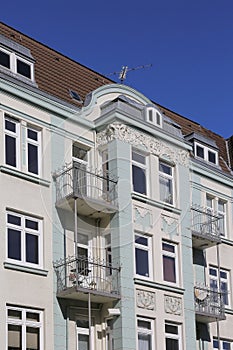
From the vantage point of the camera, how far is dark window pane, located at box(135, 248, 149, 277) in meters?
22.5

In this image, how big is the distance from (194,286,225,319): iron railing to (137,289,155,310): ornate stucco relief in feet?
7.71

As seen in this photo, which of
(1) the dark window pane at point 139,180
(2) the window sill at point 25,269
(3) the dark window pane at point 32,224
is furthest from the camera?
(1) the dark window pane at point 139,180

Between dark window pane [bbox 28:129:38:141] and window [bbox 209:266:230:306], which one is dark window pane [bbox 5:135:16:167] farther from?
window [bbox 209:266:230:306]

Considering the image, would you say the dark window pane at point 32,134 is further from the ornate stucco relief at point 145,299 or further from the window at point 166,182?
the ornate stucco relief at point 145,299

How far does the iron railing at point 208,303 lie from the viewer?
24.5 m

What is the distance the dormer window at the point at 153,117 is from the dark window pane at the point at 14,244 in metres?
5.94

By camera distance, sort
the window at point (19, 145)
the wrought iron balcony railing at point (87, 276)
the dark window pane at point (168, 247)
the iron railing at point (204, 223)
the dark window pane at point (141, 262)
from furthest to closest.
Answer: the iron railing at point (204, 223) < the dark window pane at point (168, 247) < the dark window pane at point (141, 262) < the window at point (19, 145) < the wrought iron balcony railing at point (87, 276)

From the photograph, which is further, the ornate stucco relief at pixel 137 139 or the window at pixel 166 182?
the window at pixel 166 182

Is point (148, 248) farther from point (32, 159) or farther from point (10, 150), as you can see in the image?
point (10, 150)

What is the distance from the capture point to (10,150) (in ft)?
68.7

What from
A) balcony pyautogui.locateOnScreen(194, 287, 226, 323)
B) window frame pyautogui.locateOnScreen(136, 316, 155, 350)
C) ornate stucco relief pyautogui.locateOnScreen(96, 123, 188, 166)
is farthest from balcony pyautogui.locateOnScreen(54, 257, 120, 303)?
balcony pyautogui.locateOnScreen(194, 287, 226, 323)

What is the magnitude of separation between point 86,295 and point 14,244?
7.41 ft

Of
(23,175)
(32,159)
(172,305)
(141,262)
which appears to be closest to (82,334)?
(141,262)

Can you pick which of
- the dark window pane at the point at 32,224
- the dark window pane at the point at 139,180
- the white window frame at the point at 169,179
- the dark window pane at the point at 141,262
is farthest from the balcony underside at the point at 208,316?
the dark window pane at the point at 32,224
